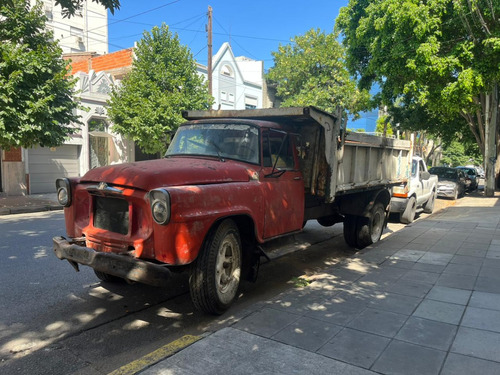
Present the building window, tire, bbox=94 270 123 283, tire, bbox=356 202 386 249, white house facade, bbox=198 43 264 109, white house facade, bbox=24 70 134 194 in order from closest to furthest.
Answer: tire, bbox=94 270 123 283 < tire, bbox=356 202 386 249 < white house facade, bbox=24 70 134 194 < white house facade, bbox=198 43 264 109 < the building window

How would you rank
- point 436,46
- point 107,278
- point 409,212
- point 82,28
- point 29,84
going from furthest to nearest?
point 82,28 → point 436,46 → point 29,84 → point 409,212 → point 107,278

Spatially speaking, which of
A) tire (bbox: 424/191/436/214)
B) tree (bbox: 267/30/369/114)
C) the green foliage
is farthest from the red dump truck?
tree (bbox: 267/30/369/114)

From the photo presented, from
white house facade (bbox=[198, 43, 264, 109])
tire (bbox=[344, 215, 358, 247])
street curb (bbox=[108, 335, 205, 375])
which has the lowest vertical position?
street curb (bbox=[108, 335, 205, 375])

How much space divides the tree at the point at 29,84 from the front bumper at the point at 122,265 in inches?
398

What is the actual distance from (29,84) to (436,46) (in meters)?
14.1

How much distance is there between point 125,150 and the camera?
21781 mm

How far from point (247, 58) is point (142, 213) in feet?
129

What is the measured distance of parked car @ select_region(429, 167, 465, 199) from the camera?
733 inches

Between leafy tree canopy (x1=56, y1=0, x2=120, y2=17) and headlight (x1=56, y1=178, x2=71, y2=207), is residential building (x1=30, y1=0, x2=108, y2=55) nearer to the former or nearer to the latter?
leafy tree canopy (x1=56, y1=0, x2=120, y2=17)

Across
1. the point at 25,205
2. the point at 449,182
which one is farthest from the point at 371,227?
the point at 449,182

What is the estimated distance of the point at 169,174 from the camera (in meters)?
3.95

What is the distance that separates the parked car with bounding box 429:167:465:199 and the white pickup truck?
621 centimetres

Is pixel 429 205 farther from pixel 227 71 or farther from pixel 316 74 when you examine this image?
pixel 316 74

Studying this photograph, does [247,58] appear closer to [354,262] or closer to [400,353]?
[354,262]
